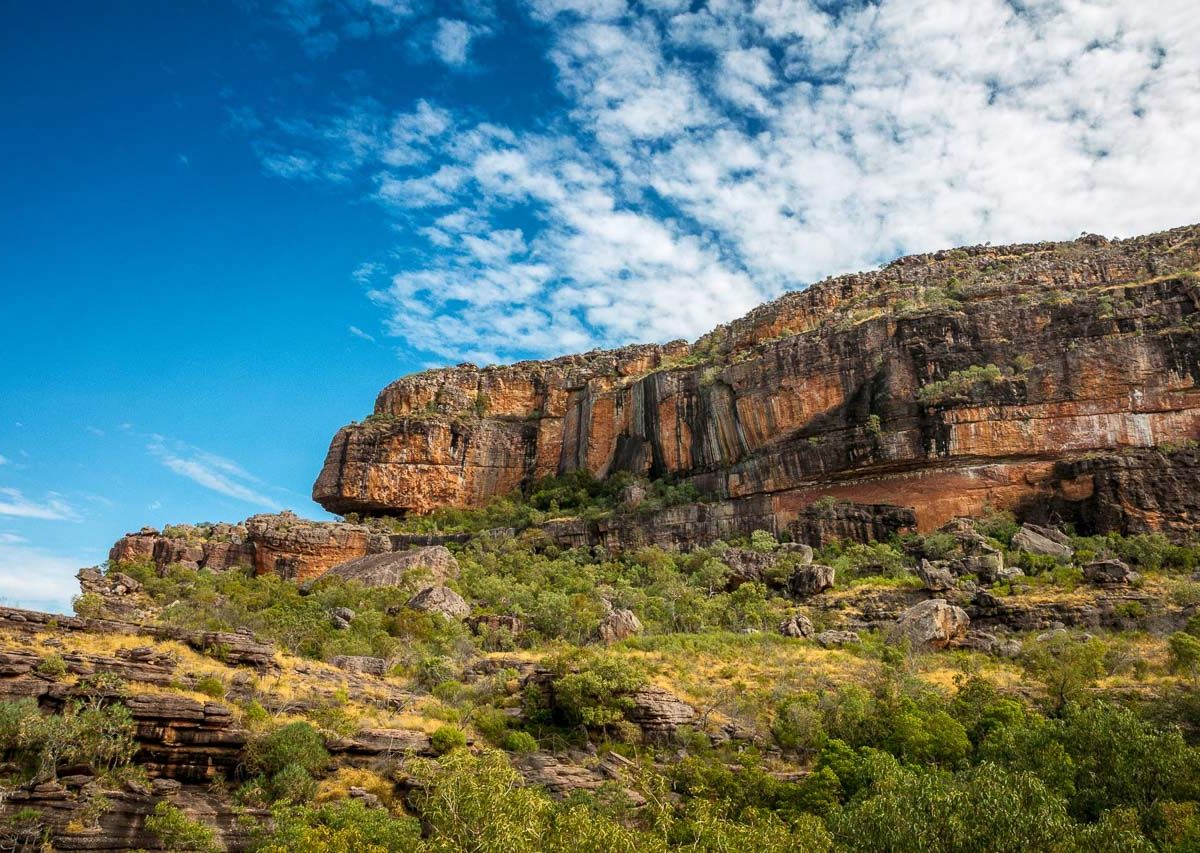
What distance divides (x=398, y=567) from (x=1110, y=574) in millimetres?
34570

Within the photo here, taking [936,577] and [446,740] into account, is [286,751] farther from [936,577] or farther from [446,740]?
[936,577]

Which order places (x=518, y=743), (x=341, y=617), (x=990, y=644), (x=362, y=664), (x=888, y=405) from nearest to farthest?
(x=518, y=743) → (x=362, y=664) → (x=990, y=644) → (x=341, y=617) → (x=888, y=405)

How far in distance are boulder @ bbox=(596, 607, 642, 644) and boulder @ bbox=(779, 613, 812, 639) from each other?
6.23 m

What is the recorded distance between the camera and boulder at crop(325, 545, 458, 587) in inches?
1868

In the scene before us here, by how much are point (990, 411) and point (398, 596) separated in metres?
33.5

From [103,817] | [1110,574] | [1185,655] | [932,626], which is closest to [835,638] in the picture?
[932,626]

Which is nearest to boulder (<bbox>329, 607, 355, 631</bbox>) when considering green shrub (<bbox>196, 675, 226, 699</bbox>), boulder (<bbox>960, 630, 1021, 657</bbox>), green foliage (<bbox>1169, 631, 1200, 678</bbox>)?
green shrub (<bbox>196, 675, 226, 699</bbox>)

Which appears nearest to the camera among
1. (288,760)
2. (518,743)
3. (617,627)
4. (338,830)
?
(338,830)

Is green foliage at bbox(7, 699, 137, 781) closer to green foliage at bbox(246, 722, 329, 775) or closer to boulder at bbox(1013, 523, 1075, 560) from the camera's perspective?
green foliage at bbox(246, 722, 329, 775)

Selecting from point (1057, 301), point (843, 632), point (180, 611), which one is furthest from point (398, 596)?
point (1057, 301)

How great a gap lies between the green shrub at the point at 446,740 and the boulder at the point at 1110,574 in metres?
27.1

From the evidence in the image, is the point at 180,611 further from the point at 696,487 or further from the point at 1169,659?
the point at 1169,659

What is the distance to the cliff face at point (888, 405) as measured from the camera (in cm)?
4681

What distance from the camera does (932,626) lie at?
33906 mm
